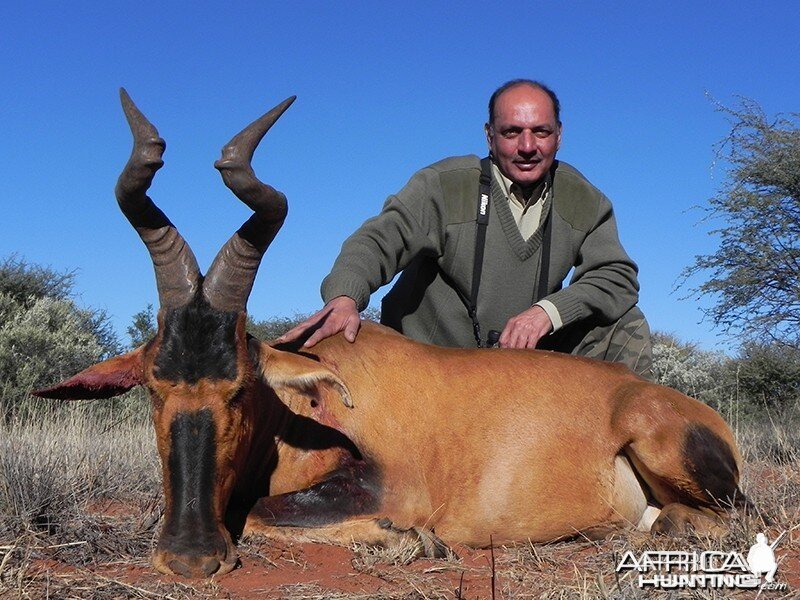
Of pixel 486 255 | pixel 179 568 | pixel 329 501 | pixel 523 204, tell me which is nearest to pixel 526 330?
pixel 486 255

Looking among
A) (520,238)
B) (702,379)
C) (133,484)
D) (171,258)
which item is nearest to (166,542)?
(171,258)

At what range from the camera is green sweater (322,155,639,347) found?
6.50 meters

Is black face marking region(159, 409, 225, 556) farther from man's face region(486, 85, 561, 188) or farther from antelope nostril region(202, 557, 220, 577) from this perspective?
man's face region(486, 85, 561, 188)

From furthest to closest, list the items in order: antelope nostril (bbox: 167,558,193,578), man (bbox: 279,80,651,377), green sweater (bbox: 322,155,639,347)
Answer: man (bbox: 279,80,651,377), green sweater (bbox: 322,155,639,347), antelope nostril (bbox: 167,558,193,578)

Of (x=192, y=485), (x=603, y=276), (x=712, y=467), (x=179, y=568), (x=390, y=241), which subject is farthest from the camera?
(x=603, y=276)

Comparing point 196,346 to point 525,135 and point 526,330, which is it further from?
point 525,135

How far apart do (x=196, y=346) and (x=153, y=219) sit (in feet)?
2.77

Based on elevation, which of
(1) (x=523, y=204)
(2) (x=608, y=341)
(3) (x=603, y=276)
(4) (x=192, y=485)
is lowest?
(4) (x=192, y=485)

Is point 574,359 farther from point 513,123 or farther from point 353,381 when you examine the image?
point 513,123

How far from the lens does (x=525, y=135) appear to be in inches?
261

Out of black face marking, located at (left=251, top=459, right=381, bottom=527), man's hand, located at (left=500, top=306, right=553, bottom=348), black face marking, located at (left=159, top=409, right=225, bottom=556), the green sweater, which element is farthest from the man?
black face marking, located at (left=159, top=409, right=225, bottom=556)

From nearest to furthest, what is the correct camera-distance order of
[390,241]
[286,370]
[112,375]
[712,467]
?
1. [286,370]
2. [112,375]
3. [712,467]
4. [390,241]

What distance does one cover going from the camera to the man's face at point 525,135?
6.66 m

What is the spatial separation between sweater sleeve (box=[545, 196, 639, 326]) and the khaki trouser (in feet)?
0.55
